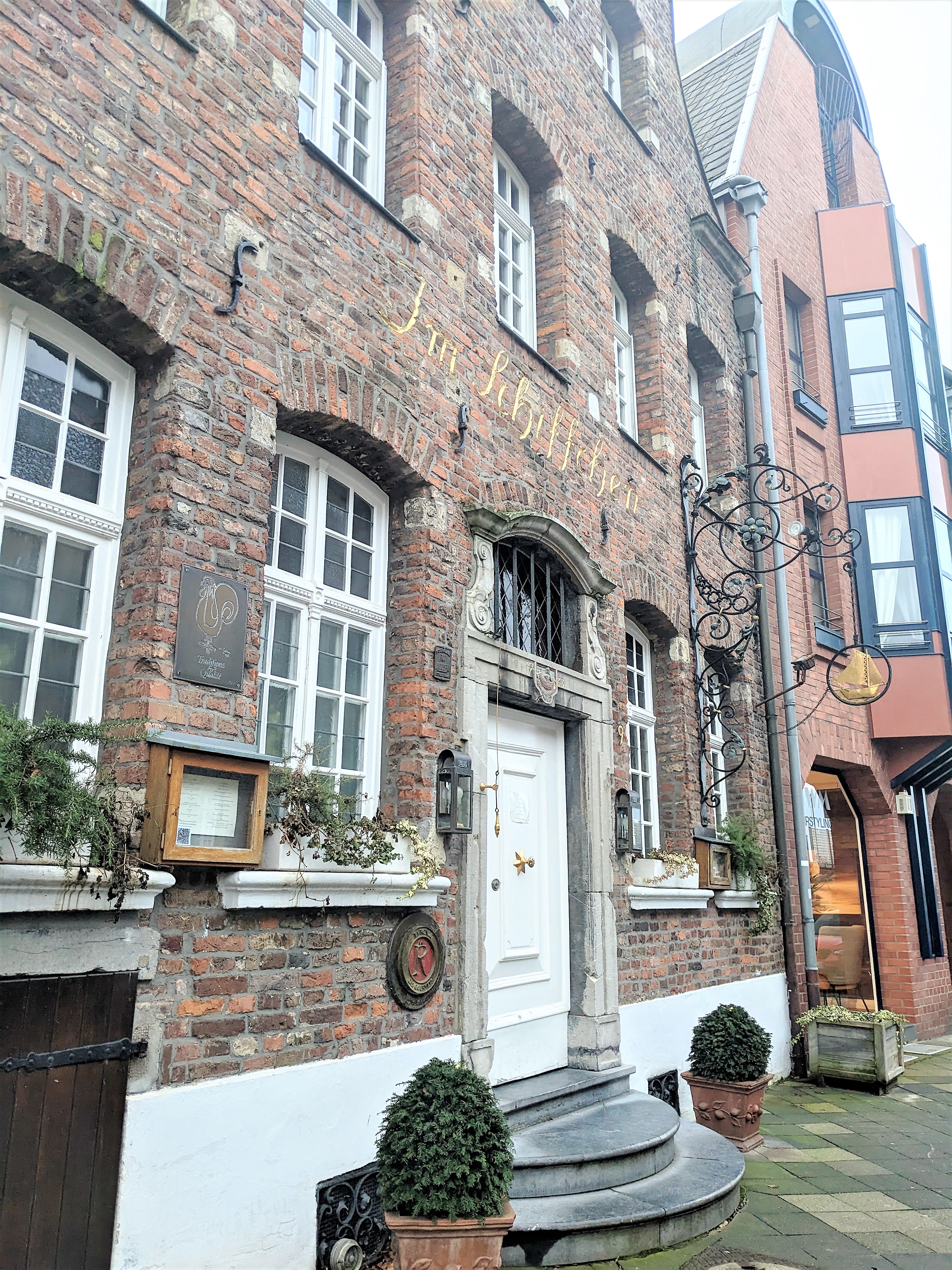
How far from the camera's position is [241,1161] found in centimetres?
362

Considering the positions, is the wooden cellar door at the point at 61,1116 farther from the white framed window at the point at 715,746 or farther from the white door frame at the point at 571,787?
the white framed window at the point at 715,746

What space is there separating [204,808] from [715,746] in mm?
6480

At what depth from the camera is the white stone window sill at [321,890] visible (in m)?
3.75

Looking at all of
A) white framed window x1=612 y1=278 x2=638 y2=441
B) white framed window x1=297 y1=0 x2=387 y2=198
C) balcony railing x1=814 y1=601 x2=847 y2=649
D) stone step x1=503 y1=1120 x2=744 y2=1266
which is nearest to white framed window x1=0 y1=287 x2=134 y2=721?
white framed window x1=297 y1=0 x2=387 y2=198

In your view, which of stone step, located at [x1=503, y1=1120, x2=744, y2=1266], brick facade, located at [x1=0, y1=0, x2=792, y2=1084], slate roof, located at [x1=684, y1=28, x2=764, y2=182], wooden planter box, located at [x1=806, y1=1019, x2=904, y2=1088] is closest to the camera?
brick facade, located at [x1=0, y1=0, x2=792, y2=1084]

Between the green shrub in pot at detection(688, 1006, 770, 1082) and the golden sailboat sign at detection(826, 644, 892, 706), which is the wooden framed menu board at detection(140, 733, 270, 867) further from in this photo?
the golden sailboat sign at detection(826, 644, 892, 706)

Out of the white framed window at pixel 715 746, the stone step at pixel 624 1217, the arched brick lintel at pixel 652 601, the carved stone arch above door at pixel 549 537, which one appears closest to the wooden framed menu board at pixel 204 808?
the stone step at pixel 624 1217

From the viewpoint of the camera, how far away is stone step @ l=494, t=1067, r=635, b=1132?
5.20 metres

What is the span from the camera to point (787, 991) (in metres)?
9.19

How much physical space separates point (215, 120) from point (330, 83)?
145 centimetres

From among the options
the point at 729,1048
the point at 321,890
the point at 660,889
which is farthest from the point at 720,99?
the point at 321,890

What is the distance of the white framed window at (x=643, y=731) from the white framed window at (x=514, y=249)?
263cm

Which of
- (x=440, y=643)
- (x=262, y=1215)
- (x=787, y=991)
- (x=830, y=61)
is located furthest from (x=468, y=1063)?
(x=830, y=61)

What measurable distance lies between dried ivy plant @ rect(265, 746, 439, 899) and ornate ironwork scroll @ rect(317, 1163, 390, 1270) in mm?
1225
